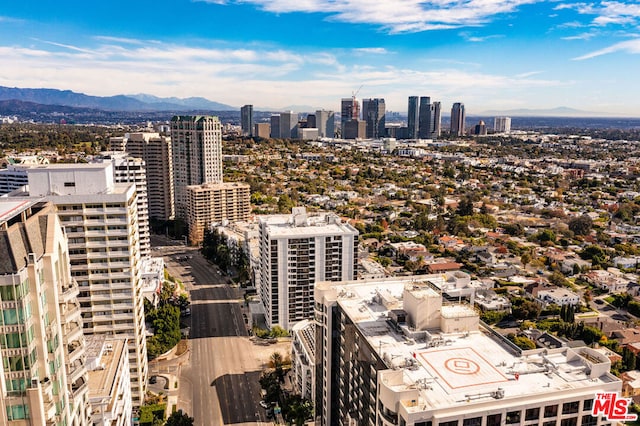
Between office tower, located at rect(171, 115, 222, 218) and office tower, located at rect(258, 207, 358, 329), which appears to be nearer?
office tower, located at rect(258, 207, 358, 329)

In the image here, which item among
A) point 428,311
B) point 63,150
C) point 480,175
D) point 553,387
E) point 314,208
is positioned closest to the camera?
point 553,387

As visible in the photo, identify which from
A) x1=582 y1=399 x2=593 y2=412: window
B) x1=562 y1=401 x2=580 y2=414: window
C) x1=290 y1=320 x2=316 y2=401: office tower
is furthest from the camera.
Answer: x1=290 y1=320 x2=316 y2=401: office tower

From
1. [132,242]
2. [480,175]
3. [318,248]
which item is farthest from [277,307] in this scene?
[480,175]

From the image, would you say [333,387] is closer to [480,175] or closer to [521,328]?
Result: [521,328]

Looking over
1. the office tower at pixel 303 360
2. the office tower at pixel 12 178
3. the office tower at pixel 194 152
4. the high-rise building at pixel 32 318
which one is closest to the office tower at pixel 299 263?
the office tower at pixel 303 360

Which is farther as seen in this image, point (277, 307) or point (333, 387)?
point (277, 307)

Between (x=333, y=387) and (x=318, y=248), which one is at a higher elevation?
(x=318, y=248)

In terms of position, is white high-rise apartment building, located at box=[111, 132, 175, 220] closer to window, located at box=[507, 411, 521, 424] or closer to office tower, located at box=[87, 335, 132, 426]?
office tower, located at box=[87, 335, 132, 426]

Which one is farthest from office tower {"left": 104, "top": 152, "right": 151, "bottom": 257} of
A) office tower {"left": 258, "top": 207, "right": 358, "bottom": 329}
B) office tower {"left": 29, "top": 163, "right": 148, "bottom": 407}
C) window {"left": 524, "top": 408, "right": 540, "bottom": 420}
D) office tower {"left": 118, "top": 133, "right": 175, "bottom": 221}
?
window {"left": 524, "top": 408, "right": 540, "bottom": 420}
